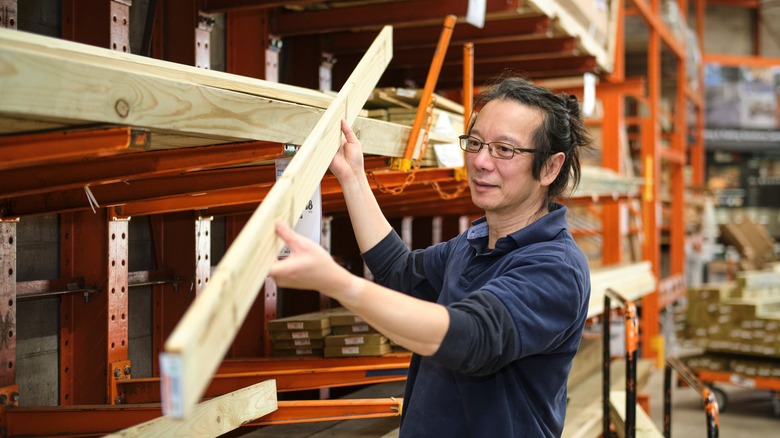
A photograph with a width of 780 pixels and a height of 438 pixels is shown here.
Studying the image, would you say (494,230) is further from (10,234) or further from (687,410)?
(687,410)

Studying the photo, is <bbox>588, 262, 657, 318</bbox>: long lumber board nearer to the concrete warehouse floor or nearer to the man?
the concrete warehouse floor

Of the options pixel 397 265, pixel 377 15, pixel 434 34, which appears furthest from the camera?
pixel 434 34

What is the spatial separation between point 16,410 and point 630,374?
2465 millimetres

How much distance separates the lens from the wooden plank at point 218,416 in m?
1.81

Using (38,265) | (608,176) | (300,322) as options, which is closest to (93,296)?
(38,265)

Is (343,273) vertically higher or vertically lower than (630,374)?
higher

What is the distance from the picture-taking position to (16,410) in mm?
2230

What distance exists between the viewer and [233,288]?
120 centimetres

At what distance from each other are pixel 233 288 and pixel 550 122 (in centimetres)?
111

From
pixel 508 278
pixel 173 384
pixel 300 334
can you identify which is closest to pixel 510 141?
pixel 508 278

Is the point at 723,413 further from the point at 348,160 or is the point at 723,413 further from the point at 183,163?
the point at 183,163

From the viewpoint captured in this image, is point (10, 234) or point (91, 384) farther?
point (91, 384)

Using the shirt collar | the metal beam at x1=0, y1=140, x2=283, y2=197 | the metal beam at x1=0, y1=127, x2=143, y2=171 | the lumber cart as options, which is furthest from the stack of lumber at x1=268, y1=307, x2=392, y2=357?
the lumber cart

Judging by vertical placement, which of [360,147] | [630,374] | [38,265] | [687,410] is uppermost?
[360,147]
